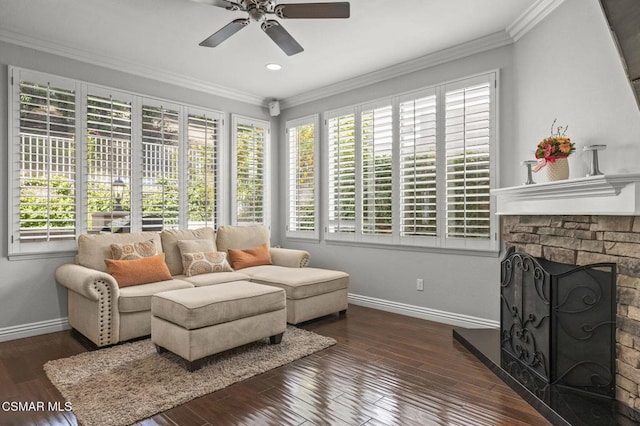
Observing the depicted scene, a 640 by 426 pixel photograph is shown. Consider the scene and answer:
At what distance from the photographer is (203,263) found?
4.23 metres

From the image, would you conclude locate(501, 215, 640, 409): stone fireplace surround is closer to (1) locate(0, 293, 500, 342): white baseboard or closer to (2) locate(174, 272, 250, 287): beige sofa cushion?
(1) locate(0, 293, 500, 342): white baseboard

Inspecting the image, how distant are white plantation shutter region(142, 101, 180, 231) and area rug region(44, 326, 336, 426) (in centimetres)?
154

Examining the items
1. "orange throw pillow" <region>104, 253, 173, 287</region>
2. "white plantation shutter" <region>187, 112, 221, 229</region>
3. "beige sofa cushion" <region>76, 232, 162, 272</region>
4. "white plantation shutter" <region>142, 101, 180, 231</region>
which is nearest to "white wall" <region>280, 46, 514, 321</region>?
"white plantation shutter" <region>187, 112, 221, 229</region>

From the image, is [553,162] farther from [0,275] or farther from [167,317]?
[0,275]

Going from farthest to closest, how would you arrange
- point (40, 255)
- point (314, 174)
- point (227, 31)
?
point (314, 174) → point (40, 255) → point (227, 31)

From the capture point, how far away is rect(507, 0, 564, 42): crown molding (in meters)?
3.00

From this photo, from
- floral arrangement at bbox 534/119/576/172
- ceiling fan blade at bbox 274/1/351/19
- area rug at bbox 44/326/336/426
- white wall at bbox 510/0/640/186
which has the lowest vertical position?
area rug at bbox 44/326/336/426

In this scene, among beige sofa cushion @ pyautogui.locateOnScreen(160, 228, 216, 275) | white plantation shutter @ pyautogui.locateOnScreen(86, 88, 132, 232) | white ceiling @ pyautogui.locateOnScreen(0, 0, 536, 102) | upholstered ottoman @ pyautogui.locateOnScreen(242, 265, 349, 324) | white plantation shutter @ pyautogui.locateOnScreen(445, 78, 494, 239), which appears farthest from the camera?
beige sofa cushion @ pyautogui.locateOnScreen(160, 228, 216, 275)

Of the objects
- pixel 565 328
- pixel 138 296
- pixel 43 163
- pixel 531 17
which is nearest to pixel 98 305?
pixel 138 296

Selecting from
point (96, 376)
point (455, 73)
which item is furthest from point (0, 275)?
point (455, 73)

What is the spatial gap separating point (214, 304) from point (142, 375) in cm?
66

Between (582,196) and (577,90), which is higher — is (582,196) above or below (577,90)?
below

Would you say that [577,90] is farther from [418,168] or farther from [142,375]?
[142,375]

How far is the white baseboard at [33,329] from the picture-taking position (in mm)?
3513
